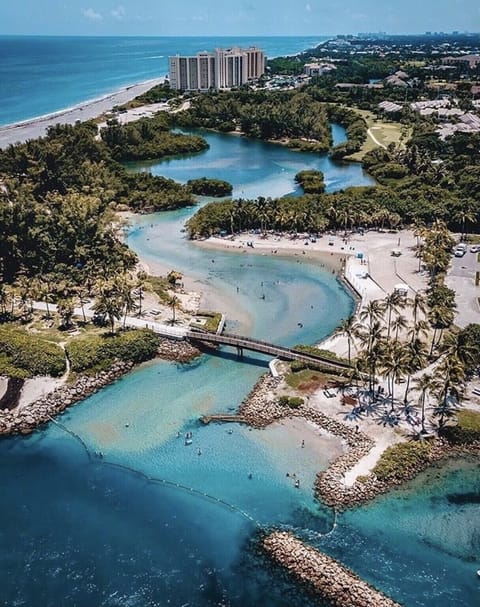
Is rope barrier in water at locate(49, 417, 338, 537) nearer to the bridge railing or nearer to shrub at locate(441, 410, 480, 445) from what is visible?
shrub at locate(441, 410, 480, 445)

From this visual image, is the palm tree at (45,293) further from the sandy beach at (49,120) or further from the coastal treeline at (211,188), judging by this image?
the sandy beach at (49,120)

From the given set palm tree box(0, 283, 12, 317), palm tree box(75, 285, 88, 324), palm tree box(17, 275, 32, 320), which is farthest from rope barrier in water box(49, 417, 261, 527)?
palm tree box(0, 283, 12, 317)

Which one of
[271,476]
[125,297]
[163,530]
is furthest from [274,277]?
[163,530]

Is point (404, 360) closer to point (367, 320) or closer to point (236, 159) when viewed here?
point (367, 320)

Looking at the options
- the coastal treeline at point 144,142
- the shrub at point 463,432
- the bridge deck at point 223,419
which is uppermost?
the coastal treeline at point 144,142

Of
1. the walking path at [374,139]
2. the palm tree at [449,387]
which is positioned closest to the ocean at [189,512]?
the palm tree at [449,387]

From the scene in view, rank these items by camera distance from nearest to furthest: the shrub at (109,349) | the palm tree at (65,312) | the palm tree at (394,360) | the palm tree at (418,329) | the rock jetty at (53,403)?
the palm tree at (394,360) → the rock jetty at (53,403) → the palm tree at (418,329) → the shrub at (109,349) → the palm tree at (65,312)
